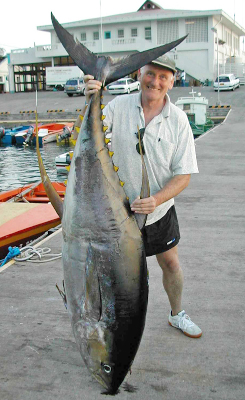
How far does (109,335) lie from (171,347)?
0.99 m

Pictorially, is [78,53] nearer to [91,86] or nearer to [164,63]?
[91,86]

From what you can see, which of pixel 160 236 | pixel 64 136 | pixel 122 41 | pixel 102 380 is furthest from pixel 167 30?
pixel 102 380

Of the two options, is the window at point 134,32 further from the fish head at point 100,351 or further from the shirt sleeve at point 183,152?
the fish head at point 100,351

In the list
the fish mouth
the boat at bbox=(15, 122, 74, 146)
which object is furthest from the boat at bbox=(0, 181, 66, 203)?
the boat at bbox=(15, 122, 74, 146)

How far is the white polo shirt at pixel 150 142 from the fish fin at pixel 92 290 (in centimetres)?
71

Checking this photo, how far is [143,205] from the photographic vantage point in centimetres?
229

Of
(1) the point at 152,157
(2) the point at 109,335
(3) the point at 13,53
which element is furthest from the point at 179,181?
(3) the point at 13,53

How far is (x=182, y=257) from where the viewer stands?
4.68 metres

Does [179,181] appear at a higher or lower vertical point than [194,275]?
higher

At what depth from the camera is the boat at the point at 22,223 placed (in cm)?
614

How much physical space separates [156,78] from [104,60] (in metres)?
0.41

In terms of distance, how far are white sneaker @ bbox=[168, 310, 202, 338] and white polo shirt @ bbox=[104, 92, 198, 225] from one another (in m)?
1.03

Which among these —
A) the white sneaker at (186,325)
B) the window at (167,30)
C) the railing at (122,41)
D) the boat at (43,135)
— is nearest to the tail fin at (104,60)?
the white sneaker at (186,325)

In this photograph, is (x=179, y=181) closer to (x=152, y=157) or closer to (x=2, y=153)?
(x=152, y=157)
